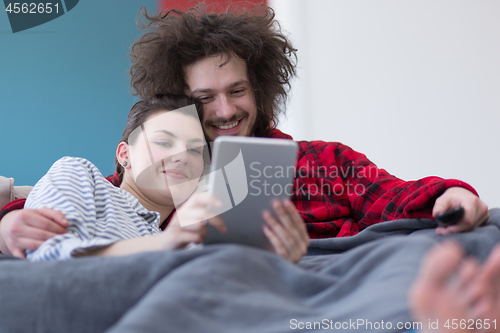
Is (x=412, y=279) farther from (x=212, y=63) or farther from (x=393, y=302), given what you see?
(x=212, y=63)

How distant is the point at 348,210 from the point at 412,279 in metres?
0.80

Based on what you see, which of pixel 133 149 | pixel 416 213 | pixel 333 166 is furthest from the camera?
pixel 333 166

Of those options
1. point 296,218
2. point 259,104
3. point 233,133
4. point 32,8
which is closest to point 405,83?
point 259,104

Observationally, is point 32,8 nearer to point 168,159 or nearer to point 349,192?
point 168,159

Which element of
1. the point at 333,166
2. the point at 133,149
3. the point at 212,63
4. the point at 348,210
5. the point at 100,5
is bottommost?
the point at 348,210

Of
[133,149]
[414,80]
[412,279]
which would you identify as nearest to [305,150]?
[133,149]

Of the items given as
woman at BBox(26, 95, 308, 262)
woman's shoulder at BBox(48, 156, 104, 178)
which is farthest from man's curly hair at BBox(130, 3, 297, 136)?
woman's shoulder at BBox(48, 156, 104, 178)

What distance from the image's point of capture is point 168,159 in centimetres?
115

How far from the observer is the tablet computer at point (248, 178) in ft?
2.28

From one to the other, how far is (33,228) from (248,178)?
1.49 feet

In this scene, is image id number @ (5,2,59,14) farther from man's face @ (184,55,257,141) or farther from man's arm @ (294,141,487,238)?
man's arm @ (294,141,487,238)

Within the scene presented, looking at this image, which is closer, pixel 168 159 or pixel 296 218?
pixel 296 218

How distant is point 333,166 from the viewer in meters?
1.38

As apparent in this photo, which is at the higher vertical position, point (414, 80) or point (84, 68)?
point (84, 68)
